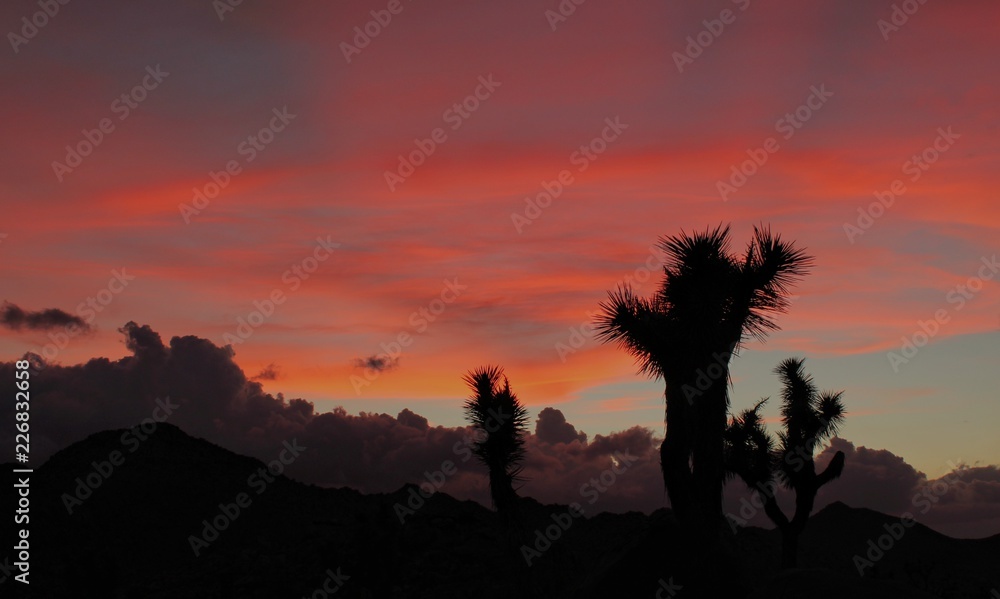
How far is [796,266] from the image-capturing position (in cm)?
2166

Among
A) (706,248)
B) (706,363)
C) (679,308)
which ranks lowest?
(706,363)

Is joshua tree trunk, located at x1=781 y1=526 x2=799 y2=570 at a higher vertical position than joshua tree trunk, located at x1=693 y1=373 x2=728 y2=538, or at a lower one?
lower

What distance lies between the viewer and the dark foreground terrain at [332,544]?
102 ft

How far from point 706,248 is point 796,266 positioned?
234 centimetres

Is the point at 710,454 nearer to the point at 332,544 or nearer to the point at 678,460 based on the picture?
the point at 678,460

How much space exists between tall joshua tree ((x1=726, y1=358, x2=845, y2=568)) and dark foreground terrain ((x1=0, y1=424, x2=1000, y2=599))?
334 cm

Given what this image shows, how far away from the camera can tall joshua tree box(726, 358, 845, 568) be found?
26.4 m

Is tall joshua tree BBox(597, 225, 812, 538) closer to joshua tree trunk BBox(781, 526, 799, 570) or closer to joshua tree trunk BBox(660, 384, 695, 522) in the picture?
joshua tree trunk BBox(660, 384, 695, 522)

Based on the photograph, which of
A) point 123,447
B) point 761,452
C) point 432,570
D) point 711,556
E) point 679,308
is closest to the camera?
point 711,556

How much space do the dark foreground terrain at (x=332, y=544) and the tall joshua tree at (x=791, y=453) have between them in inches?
132

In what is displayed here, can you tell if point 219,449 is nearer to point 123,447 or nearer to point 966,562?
point 123,447

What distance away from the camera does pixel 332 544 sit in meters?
42.1

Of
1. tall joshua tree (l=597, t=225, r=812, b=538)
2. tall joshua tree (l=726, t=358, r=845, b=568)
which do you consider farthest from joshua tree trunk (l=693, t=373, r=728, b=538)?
tall joshua tree (l=726, t=358, r=845, b=568)

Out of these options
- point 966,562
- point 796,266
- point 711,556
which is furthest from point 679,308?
point 966,562
